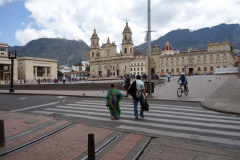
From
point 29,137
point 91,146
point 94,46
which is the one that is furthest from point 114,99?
point 94,46

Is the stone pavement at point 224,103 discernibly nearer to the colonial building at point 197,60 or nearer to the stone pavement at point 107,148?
the stone pavement at point 107,148

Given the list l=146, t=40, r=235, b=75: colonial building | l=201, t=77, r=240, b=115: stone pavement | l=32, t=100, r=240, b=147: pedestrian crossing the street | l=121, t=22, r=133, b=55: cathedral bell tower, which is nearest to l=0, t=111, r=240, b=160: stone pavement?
l=32, t=100, r=240, b=147: pedestrian crossing the street

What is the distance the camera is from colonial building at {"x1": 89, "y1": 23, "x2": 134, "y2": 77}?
83750 millimetres

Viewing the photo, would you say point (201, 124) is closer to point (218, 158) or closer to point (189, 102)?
point (218, 158)

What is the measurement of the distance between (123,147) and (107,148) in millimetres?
386

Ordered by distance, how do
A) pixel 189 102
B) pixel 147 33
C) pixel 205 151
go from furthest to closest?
pixel 147 33 < pixel 189 102 < pixel 205 151

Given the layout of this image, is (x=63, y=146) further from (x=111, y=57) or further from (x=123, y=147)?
(x=111, y=57)

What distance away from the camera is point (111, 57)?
8881cm

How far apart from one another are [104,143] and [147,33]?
32.6 feet

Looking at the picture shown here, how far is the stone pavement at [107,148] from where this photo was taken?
3916 mm

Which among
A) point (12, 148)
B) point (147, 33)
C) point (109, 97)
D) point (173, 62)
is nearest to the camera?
point (12, 148)

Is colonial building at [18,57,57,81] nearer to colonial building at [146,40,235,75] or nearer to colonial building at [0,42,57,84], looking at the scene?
colonial building at [0,42,57,84]

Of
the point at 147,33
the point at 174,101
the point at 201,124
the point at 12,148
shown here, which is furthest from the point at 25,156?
the point at 147,33

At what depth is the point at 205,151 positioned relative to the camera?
4016 mm
